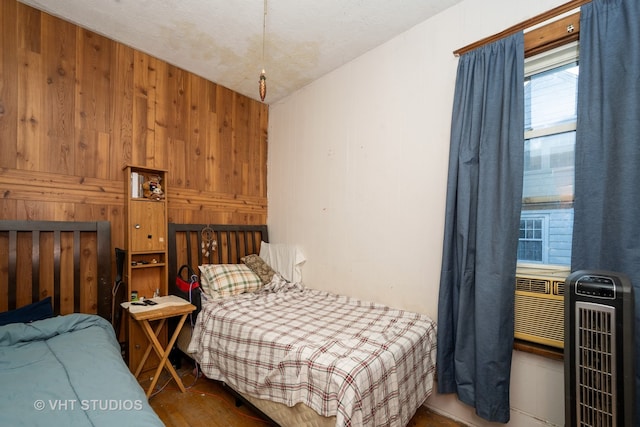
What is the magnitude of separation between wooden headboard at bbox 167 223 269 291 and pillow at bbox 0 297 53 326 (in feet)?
2.61

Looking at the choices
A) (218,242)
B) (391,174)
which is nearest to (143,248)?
(218,242)

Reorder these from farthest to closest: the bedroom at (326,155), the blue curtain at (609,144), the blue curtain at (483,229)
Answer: the bedroom at (326,155) < the blue curtain at (483,229) < the blue curtain at (609,144)

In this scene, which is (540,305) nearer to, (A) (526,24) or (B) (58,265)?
(A) (526,24)

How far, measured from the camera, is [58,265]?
1.94 meters

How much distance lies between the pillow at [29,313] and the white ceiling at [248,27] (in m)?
2.03

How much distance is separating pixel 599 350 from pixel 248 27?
2.76 meters

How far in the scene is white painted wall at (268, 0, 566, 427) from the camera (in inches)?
68.7

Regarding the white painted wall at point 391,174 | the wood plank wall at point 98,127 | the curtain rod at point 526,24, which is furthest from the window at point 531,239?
the wood plank wall at point 98,127

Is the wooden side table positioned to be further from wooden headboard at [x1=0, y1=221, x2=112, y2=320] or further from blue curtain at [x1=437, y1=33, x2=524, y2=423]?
blue curtain at [x1=437, y1=33, x2=524, y2=423]

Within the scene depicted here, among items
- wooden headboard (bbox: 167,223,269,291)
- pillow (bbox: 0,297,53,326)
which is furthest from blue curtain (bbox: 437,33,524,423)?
pillow (bbox: 0,297,53,326)

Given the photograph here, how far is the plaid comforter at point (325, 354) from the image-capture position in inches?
51.7

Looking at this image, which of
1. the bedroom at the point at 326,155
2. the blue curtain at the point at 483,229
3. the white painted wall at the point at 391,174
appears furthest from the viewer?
the bedroom at the point at 326,155

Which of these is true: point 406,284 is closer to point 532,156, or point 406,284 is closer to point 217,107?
point 532,156

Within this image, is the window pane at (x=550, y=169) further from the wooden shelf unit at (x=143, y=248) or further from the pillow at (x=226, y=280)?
the wooden shelf unit at (x=143, y=248)
